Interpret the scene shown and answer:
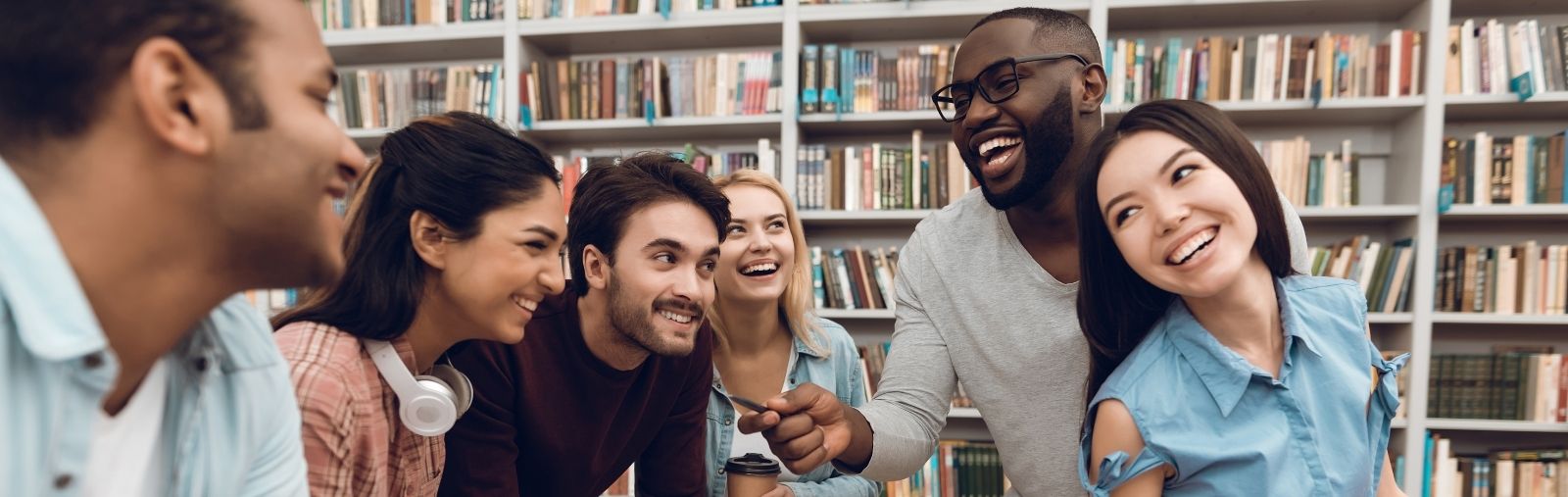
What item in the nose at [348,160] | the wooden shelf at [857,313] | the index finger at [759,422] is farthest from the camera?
the wooden shelf at [857,313]

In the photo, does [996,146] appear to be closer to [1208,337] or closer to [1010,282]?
[1010,282]

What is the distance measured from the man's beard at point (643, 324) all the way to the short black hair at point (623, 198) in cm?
12

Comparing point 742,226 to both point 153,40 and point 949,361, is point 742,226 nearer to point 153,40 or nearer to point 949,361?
point 949,361

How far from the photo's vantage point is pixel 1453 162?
3035 millimetres

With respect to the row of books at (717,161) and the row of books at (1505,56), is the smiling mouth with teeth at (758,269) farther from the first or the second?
the row of books at (1505,56)

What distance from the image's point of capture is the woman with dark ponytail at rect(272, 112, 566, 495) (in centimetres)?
121

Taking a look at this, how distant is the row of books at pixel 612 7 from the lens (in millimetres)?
3418

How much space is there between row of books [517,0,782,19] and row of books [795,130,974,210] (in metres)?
0.65

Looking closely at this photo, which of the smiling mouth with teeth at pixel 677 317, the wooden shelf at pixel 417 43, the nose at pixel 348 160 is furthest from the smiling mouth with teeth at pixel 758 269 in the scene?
the wooden shelf at pixel 417 43

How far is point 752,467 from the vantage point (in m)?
1.45

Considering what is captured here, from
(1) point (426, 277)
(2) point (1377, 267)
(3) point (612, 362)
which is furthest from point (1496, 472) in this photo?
(1) point (426, 277)

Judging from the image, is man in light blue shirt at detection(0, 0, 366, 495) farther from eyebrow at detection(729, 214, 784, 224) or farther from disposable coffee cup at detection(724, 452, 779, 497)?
eyebrow at detection(729, 214, 784, 224)

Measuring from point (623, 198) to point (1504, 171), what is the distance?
3097mm

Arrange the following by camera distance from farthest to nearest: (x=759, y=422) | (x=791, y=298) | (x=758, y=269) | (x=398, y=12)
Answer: (x=398, y=12), (x=791, y=298), (x=758, y=269), (x=759, y=422)
